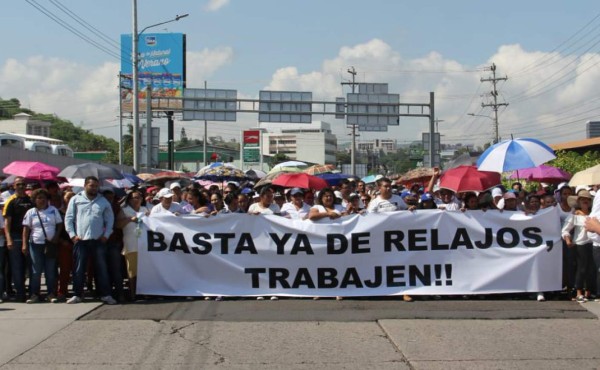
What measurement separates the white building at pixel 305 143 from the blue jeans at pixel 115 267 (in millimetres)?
136013

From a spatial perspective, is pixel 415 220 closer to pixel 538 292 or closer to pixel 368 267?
pixel 368 267

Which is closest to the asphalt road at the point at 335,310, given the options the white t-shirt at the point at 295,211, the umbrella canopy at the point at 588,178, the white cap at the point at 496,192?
the white t-shirt at the point at 295,211

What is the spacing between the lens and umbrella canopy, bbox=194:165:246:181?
2255 cm

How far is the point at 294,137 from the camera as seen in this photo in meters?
180

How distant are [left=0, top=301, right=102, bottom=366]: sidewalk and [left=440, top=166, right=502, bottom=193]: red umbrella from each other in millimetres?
5817

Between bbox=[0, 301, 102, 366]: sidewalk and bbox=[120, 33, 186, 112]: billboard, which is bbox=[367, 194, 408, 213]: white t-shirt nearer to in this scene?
bbox=[0, 301, 102, 366]: sidewalk

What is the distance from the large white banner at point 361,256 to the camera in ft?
33.3

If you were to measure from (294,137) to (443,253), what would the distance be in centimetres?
17078

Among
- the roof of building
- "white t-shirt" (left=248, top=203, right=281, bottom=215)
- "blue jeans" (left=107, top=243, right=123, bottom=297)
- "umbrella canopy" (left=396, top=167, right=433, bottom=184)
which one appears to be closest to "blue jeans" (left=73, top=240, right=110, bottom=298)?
"blue jeans" (left=107, top=243, right=123, bottom=297)

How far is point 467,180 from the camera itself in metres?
11.6

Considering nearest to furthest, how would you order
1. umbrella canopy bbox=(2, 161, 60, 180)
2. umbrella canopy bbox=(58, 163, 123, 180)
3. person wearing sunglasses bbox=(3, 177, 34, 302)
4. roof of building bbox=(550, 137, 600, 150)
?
1. person wearing sunglasses bbox=(3, 177, 34, 302)
2. umbrella canopy bbox=(2, 161, 60, 180)
3. umbrella canopy bbox=(58, 163, 123, 180)
4. roof of building bbox=(550, 137, 600, 150)

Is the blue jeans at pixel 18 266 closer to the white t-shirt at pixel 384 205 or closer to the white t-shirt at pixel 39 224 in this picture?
the white t-shirt at pixel 39 224

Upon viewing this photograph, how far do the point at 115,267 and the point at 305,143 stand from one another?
153080 millimetres

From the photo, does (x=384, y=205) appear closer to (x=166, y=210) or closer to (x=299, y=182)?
(x=166, y=210)
